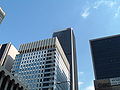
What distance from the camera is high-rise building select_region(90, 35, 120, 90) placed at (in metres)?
154

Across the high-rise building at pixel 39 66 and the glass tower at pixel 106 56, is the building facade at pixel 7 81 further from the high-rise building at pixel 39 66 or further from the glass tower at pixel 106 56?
the glass tower at pixel 106 56

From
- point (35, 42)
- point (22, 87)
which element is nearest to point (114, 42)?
point (35, 42)

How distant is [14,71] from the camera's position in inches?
5320

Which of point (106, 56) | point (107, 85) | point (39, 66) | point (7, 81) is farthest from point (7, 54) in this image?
point (7, 81)

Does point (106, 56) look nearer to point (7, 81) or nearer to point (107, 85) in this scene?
point (107, 85)

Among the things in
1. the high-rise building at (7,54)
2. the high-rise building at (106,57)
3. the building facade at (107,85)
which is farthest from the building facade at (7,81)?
the high-rise building at (7,54)

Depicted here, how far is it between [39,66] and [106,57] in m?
70.8

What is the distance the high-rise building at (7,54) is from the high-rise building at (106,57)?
82061 millimetres

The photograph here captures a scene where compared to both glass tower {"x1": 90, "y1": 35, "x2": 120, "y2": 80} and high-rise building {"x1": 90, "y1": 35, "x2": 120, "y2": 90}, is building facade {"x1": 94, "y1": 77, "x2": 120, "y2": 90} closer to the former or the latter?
high-rise building {"x1": 90, "y1": 35, "x2": 120, "y2": 90}

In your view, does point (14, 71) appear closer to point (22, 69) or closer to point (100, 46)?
point (22, 69)

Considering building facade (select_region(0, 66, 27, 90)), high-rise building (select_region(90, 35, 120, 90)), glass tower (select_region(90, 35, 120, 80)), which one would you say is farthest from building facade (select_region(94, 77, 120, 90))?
building facade (select_region(0, 66, 27, 90))

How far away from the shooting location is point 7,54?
170 meters

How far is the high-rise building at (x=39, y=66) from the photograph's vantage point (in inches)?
4648

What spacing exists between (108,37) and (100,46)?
1424cm
